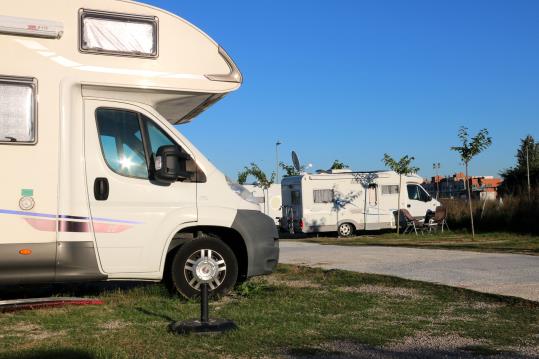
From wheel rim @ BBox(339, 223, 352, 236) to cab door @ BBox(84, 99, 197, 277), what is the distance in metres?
17.6

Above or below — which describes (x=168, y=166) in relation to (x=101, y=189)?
above

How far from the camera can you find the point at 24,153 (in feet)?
21.3

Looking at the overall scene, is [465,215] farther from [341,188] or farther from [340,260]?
[340,260]

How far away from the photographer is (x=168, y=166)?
6.92 metres

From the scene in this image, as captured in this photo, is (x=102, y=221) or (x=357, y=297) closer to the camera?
(x=102, y=221)

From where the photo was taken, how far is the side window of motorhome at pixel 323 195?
24203 mm

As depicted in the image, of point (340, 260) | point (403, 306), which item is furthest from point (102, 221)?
point (340, 260)

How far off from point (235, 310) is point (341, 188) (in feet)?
59.3

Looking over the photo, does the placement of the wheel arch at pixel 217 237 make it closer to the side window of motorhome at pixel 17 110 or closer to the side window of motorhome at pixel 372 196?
the side window of motorhome at pixel 17 110

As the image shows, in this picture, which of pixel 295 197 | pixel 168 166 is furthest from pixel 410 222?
pixel 168 166

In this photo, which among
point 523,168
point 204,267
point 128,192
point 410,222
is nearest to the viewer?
point 128,192

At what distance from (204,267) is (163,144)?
146 centimetres

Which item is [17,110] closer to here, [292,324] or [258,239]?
[258,239]

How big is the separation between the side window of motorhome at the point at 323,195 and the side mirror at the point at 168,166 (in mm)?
17355
